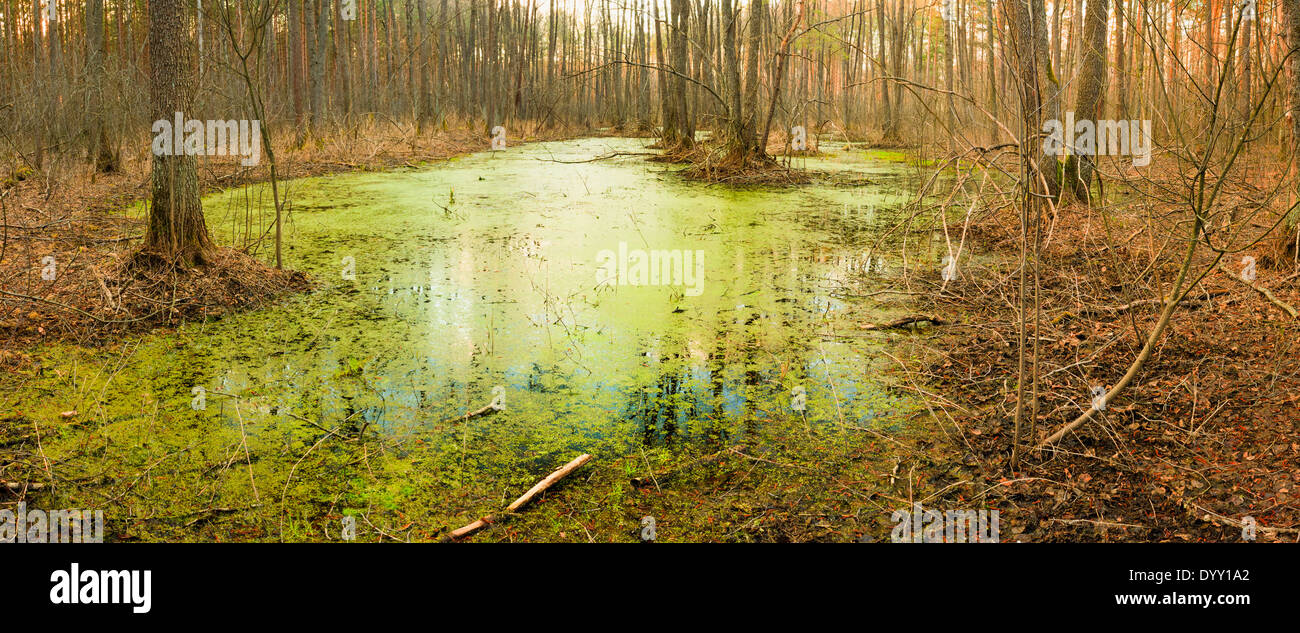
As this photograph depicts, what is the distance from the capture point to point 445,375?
303 centimetres

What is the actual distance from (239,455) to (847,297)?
2.85 m

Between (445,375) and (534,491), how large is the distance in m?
1.01

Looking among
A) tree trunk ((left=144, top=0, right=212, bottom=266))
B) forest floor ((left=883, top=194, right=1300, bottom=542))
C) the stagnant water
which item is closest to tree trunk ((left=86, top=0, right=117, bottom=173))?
the stagnant water

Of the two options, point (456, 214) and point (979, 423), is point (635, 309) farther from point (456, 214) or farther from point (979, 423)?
point (456, 214)

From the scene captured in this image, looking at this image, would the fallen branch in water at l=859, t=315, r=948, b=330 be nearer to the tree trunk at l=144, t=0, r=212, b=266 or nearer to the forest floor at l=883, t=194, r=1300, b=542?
the forest floor at l=883, t=194, r=1300, b=542

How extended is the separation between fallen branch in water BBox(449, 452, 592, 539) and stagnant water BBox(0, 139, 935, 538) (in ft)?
0.24

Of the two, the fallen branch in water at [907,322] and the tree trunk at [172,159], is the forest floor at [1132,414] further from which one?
the tree trunk at [172,159]

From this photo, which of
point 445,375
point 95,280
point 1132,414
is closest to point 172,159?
point 95,280

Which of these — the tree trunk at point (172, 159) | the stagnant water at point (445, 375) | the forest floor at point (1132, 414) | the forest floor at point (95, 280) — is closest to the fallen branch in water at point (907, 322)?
the forest floor at point (1132, 414)

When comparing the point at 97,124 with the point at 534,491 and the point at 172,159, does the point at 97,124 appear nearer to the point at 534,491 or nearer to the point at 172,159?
the point at 172,159

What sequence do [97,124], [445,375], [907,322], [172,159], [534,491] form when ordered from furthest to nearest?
[97,124]
[172,159]
[907,322]
[445,375]
[534,491]

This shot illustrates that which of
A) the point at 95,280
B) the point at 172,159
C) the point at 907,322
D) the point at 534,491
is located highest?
the point at 172,159

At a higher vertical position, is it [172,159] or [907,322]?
[172,159]
